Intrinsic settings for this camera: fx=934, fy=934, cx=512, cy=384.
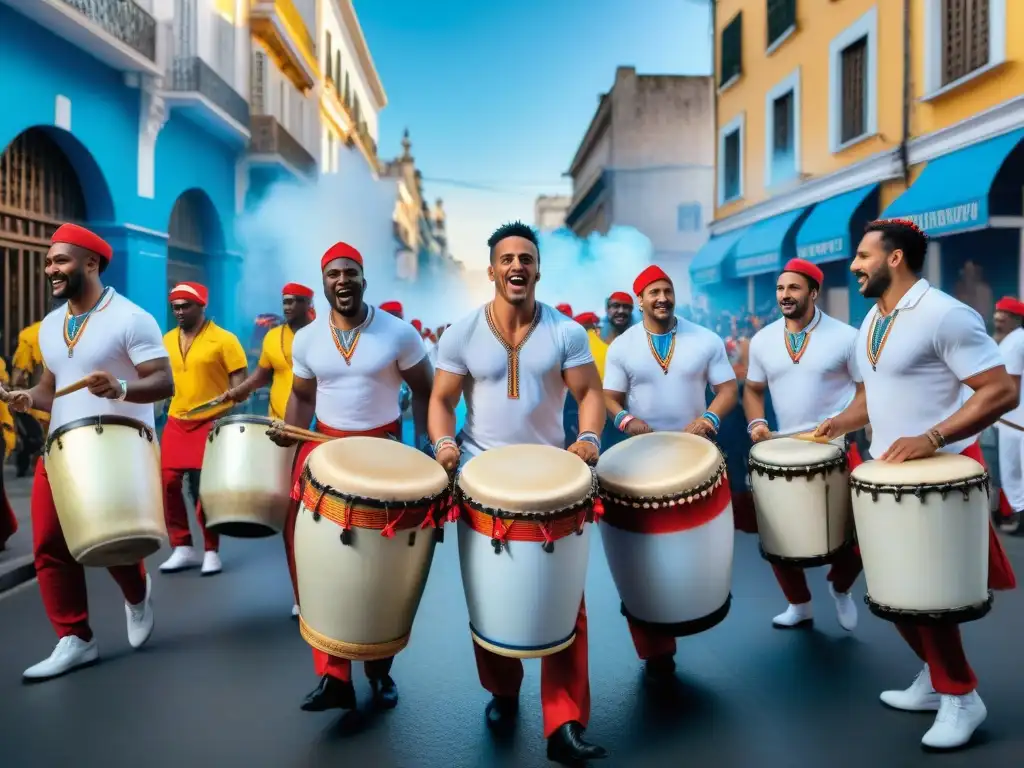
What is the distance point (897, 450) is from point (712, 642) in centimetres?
173

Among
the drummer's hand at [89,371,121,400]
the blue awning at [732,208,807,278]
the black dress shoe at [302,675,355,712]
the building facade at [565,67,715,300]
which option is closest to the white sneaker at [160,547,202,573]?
the drummer's hand at [89,371,121,400]

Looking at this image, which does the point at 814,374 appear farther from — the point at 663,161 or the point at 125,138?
the point at 663,161

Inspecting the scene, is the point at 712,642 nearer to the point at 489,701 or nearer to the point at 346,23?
the point at 489,701

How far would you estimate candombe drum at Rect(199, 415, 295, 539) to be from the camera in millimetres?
4613

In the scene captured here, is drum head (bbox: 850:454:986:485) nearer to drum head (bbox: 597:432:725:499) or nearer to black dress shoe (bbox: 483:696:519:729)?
drum head (bbox: 597:432:725:499)

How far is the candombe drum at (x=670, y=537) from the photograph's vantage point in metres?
3.50

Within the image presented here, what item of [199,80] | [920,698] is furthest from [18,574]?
[199,80]

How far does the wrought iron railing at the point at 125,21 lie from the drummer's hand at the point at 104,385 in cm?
876

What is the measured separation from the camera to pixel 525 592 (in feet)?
10.2

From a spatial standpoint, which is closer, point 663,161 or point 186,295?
point 186,295

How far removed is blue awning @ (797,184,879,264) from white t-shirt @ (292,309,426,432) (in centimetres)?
1084

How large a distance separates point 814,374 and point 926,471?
172cm

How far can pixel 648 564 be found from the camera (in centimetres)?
355

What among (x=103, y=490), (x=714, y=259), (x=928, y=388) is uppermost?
(x=714, y=259)
